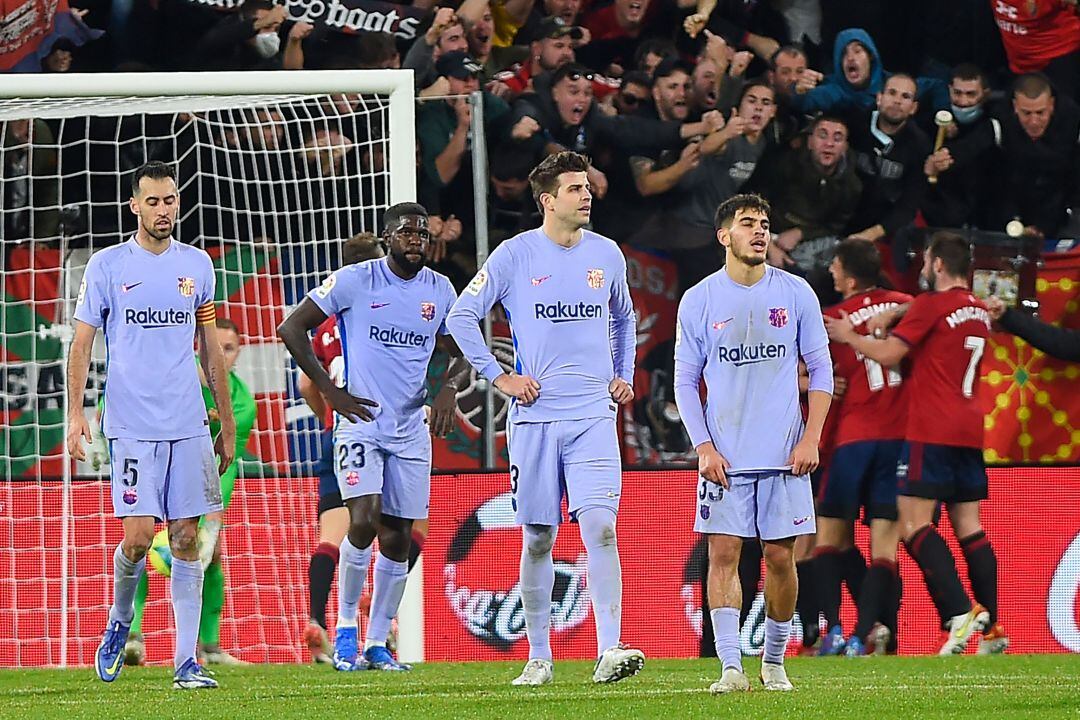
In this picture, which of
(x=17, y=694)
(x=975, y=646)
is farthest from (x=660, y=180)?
(x=17, y=694)

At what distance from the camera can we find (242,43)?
13.4 meters

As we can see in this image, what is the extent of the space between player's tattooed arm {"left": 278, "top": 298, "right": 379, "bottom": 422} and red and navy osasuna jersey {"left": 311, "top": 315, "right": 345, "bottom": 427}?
1.28 m

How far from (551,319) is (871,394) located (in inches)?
153

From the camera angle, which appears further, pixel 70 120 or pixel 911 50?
pixel 911 50

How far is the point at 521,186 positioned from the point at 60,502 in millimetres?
4207

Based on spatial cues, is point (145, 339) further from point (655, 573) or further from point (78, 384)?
point (655, 573)

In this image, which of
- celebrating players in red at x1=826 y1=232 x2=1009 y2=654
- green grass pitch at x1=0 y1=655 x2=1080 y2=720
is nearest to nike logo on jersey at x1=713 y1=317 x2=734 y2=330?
green grass pitch at x1=0 y1=655 x2=1080 y2=720

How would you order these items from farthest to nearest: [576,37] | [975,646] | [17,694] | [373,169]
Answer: [576,37], [373,169], [975,646], [17,694]

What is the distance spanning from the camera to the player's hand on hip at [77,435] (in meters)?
7.63

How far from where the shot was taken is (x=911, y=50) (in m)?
14.3

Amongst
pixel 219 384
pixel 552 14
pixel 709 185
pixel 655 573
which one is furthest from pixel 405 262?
pixel 552 14

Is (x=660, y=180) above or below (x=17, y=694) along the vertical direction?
above

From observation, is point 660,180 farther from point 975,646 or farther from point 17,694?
point 17,694

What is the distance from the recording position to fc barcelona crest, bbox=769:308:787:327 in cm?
694
